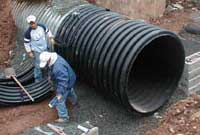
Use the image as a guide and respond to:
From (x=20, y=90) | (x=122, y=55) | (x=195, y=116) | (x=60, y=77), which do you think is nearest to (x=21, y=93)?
(x=20, y=90)

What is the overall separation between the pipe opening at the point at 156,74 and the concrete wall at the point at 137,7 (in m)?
2.91

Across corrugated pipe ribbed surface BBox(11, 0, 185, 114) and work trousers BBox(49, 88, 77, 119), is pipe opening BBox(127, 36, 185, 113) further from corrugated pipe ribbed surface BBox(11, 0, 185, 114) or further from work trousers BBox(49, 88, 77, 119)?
work trousers BBox(49, 88, 77, 119)

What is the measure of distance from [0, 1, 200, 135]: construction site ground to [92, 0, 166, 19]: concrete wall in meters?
3.48

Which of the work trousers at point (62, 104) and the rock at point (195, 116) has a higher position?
A: the work trousers at point (62, 104)

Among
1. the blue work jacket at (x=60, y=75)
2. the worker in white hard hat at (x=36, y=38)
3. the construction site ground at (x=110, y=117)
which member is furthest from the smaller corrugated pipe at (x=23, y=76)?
the blue work jacket at (x=60, y=75)

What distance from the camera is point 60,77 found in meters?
7.75

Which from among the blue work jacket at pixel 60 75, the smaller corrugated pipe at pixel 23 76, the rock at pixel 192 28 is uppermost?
the blue work jacket at pixel 60 75

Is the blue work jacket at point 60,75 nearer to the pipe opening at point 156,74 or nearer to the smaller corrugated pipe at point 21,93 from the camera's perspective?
the smaller corrugated pipe at point 21,93

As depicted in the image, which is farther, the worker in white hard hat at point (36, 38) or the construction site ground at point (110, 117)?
the worker in white hard hat at point (36, 38)

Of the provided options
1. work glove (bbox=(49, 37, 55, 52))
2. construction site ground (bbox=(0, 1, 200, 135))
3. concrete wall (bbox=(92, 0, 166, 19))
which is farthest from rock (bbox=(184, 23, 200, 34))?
work glove (bbox=(49, 37, 55, 52))

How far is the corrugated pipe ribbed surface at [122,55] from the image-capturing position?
7742mm

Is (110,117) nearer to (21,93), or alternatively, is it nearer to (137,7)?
(21,93)

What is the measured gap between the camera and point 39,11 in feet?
33.9

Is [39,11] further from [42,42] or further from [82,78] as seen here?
[82,78]
